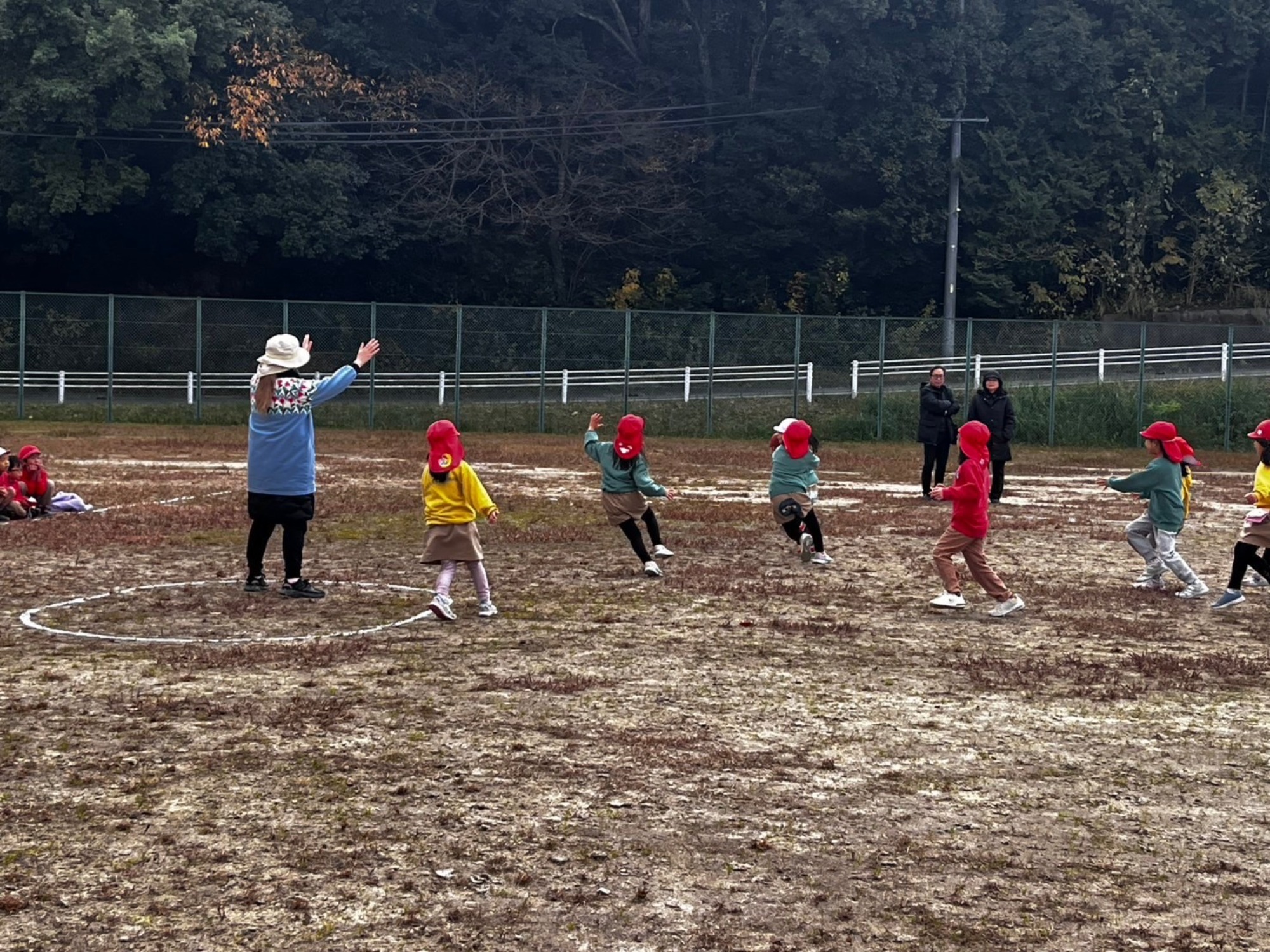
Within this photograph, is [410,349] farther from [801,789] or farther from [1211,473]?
[801,789]

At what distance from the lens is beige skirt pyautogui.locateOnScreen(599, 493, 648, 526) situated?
13.2 meters

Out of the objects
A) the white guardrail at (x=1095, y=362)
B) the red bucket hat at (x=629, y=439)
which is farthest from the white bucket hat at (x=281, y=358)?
the white guardrail at (x=1095, y=362)

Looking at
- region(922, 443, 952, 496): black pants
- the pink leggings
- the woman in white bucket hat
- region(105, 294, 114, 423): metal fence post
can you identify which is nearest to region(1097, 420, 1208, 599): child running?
the pink leggings

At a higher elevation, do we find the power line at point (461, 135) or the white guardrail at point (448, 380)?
the power line at point (461, 135)

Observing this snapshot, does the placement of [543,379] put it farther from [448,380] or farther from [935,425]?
[935,425]

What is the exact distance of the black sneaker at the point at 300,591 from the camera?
37.8ft

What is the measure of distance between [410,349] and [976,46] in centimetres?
2411

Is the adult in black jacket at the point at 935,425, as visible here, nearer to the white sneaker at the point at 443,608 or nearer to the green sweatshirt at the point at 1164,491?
the green sweatshirt at the point at 1164,491

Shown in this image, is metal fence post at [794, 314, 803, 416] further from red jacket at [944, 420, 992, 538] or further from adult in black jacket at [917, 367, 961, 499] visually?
red jacket at [944, 420, 992, 538]

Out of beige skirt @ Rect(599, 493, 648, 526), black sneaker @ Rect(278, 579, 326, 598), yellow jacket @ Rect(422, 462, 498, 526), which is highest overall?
yellow jacket @ Rect(422, 462, 498, 526)

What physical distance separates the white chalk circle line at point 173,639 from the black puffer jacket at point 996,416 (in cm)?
1005

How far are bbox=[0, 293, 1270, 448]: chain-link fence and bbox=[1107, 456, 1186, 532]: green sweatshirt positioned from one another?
22.0 metres

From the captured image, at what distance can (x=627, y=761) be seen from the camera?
280 inches

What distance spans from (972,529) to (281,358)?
16.4 feet
